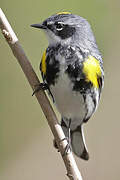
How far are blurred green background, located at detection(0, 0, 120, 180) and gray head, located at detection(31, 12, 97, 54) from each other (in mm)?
879

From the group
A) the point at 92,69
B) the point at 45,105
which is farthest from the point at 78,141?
the point at 45,105

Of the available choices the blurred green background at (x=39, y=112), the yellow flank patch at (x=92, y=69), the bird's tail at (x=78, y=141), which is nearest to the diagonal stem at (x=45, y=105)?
the yellow flank patch at (x=92, y=69)

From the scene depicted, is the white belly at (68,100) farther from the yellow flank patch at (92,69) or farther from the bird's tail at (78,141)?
the bird's tail at (78,141)

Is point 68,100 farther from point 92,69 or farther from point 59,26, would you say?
point 59,26

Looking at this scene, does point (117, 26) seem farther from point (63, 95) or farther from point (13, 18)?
point (63, 95)

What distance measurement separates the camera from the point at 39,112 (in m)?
4.75

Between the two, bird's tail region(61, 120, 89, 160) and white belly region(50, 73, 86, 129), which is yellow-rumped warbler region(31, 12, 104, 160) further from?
bird's tail region(61, 120, 89, 160)

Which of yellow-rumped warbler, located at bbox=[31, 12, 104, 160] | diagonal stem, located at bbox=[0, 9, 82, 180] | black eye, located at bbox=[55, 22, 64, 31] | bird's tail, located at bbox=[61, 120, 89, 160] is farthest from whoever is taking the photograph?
bird's tail, located at bbox=[61, 120, 89, 160]

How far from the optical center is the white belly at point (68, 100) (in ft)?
11.1

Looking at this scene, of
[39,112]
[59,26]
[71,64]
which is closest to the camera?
[71,64]

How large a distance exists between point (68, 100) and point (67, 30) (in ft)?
1.82

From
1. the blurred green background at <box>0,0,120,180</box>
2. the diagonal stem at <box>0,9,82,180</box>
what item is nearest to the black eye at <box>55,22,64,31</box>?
the diagonal stem at <box>0,9,82,180</box>

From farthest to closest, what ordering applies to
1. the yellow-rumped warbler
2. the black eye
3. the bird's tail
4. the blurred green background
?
the blurred green background < the bird's tail < the black eye < the yellow-rumped warbler

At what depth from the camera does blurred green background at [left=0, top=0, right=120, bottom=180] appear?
14.1ft
